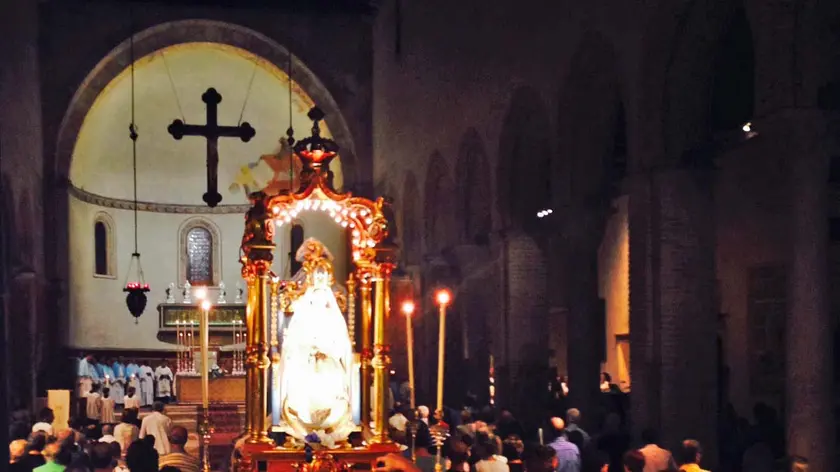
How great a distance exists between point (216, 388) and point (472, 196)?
6.64m

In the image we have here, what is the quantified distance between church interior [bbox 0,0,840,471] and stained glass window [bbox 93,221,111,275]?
0.07 m

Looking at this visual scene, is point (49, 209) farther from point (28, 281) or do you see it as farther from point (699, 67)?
point (699, 67)

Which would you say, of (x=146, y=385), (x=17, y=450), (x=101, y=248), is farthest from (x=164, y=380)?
(x=17, y=450)

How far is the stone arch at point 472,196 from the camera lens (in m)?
19.0

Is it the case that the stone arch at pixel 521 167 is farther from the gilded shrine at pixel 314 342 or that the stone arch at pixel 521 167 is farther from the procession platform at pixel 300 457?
the procession platform at pixel 300 457

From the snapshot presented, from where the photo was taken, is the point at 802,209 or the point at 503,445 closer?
the point at 802,209

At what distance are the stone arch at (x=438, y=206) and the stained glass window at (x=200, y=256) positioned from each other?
38.7ft

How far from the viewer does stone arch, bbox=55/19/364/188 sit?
2595 cm

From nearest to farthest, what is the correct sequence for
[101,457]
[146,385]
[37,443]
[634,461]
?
[634,461] → [101,457] → [37,443] → [146,385]

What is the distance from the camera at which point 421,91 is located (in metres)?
22.2

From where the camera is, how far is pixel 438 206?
71.2 ft

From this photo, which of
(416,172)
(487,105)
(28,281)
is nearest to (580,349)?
(487,105)

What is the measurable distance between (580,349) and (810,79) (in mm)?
6322

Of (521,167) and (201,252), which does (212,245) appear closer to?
(201,252)
